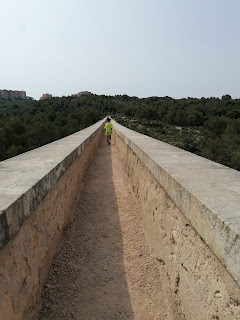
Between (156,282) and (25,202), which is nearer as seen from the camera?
(25,202)

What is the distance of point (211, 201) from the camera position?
1389 millimetres

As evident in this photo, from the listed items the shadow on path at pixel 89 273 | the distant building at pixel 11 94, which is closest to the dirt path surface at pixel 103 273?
the shadow on path at pixel 89 273

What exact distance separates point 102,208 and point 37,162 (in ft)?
5.00

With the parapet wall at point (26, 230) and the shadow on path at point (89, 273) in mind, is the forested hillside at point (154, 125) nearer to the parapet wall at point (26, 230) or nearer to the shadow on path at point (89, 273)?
the shadow on path at point (89, 273)

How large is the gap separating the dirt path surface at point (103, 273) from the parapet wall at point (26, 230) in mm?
186

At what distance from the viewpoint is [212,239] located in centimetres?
123

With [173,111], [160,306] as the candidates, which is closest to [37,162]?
[160,306]

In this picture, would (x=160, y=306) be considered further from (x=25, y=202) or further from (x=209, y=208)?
(x=25, y=202)

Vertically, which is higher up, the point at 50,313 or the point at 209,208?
the point at 209,208

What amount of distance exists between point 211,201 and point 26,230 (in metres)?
1.21

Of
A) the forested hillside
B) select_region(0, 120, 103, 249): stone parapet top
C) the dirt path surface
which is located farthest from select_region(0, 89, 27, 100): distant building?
select_region(0, 120, 103, 249): stone parapet top

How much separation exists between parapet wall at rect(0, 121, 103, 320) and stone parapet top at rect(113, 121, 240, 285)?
1.04 meters

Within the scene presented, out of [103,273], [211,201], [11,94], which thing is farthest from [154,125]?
[11,94]

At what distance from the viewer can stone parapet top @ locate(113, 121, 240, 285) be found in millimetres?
1075
